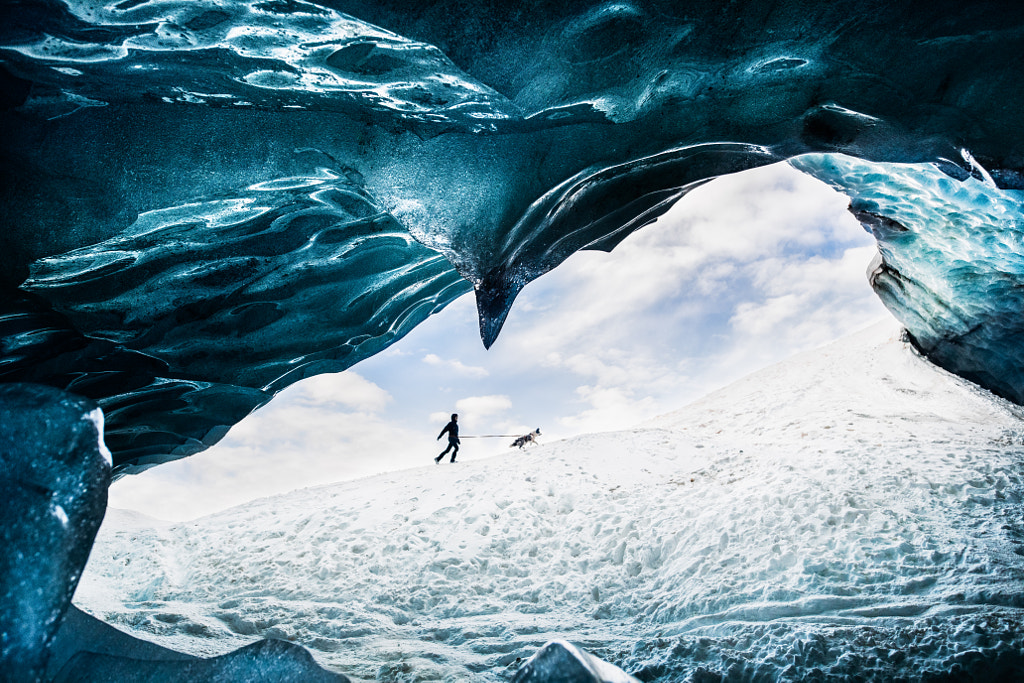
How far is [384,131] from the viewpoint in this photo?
106 inches

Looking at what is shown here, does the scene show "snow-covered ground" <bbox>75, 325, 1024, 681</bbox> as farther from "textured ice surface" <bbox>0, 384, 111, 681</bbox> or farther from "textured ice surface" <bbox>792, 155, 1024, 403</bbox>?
"textured ice surface" <bbox>0, 384, 111, 681</bbox>

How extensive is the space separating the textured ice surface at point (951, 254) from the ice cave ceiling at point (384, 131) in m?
0.42

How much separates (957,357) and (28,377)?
9907 millimetres

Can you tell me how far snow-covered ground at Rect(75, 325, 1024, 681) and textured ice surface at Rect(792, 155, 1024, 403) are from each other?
872 mm

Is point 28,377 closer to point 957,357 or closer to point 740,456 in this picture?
point 740,456

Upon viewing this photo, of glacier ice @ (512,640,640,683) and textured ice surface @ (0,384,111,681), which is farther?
glacier ice @ (512,640,640,683)

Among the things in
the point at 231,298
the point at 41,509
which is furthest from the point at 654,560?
the point at 41,509

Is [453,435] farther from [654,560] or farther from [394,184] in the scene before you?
[394,184]

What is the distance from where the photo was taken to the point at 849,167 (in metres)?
4.62

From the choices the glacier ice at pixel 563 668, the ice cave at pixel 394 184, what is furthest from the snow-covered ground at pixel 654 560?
the glacier ice at pixel 563 668

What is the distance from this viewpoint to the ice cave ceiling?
2.26 m

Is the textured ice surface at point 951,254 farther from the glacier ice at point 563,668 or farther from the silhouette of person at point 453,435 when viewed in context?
the silhouette of person at point 453,435

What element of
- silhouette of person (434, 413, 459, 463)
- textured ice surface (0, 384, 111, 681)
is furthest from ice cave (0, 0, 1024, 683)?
silhouette of person (434, 413, 459, 463)

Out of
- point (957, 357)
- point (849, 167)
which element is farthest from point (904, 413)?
point (849, 167)
